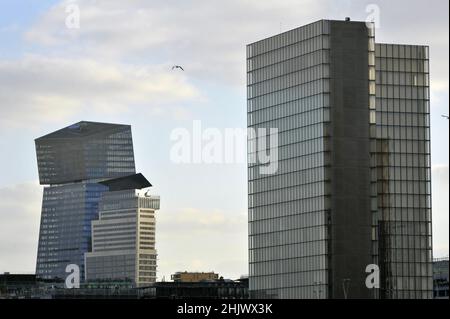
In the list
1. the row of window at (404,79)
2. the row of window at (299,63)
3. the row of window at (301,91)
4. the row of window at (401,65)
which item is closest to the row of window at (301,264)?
the row of window at (301,91)

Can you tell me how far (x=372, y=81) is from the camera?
199375 millimetres

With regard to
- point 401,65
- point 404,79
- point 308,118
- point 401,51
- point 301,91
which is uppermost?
point 401,51

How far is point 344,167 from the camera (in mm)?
196000

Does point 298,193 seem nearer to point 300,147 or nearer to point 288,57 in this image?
point 300,147

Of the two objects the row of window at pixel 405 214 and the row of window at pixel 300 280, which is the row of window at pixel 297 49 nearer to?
the row of window at pixel 405 214

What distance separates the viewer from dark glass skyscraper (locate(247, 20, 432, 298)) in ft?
635

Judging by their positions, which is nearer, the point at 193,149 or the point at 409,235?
the point at 193,149

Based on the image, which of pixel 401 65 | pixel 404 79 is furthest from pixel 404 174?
pixel 401 65

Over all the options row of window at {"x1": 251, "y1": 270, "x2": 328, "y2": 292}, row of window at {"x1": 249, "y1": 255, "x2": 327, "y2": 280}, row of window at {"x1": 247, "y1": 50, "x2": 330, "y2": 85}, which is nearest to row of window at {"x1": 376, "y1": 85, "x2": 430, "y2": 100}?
row of window at {"x1": 247, "y1": 50, "x2": 330, "y2": 85}

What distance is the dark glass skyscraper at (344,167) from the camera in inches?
7618

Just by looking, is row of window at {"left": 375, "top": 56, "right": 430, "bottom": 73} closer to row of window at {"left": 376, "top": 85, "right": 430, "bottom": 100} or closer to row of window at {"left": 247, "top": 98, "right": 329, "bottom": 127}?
row of window at {"left": 376, "top": 85, "right": 430, "bottom": 100}

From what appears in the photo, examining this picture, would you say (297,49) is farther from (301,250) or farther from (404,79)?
(301,250)
